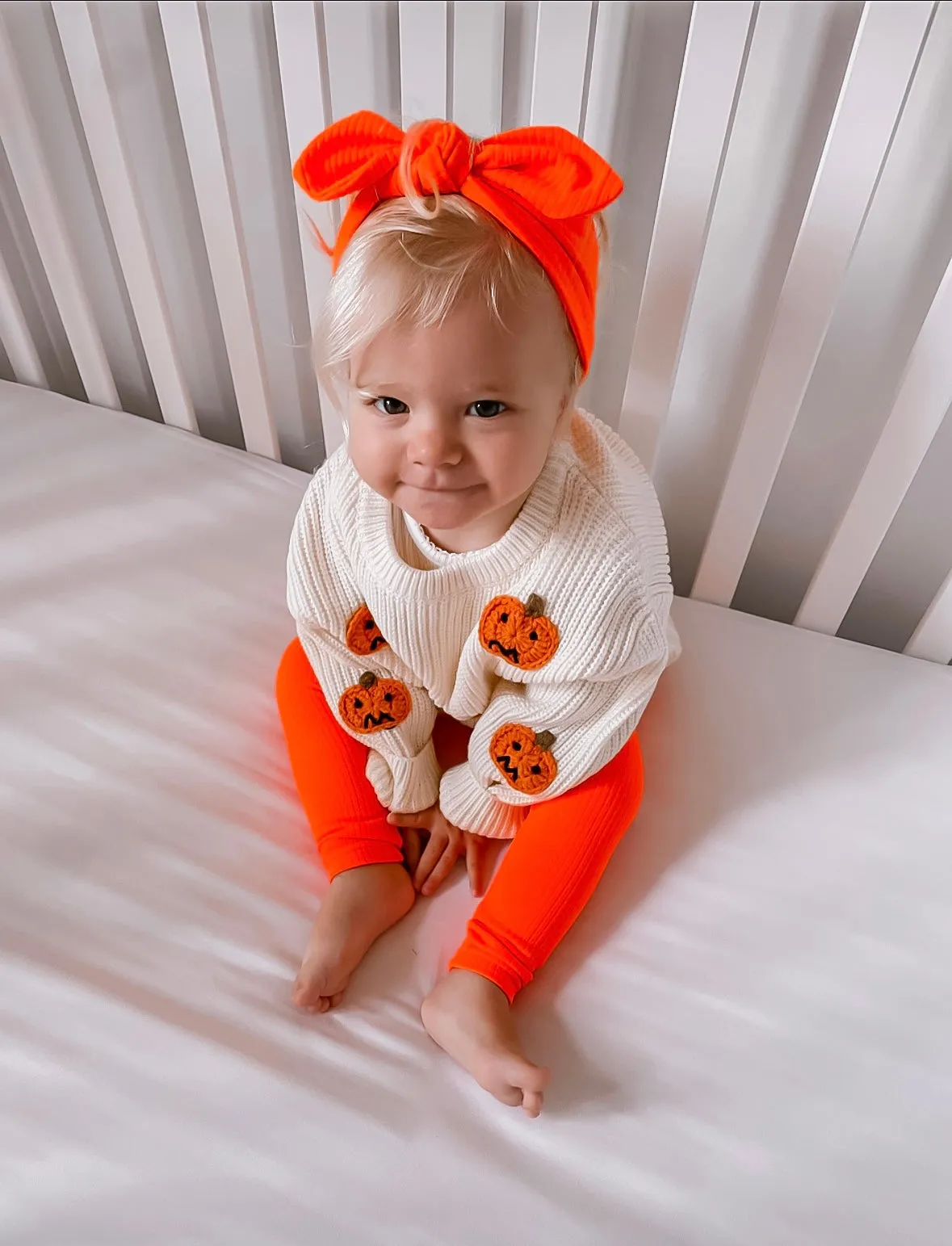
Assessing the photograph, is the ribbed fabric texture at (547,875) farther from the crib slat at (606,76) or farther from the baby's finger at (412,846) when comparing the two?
the crib slat at (606,76)

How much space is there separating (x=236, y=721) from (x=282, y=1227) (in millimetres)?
443

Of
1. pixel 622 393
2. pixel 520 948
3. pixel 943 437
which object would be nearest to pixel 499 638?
pixel 520 948

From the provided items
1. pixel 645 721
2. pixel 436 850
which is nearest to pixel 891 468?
pixel 645 721

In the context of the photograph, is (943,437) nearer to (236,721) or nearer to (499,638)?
(499,638)

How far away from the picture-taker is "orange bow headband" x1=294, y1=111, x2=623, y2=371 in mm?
581

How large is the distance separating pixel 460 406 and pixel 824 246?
0.35 metres

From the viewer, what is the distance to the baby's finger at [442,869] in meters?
0.85

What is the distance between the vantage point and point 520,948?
0.77 m

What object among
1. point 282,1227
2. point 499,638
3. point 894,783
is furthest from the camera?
point 894,783

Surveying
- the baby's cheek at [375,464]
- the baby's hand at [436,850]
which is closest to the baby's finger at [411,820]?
the baby's hand at [436,850]

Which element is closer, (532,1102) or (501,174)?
(501,174)

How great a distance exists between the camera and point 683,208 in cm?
77

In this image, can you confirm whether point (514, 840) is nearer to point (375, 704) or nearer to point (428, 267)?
point (375, 704)

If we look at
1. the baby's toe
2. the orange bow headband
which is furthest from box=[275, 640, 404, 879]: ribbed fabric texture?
the orange bow headband
